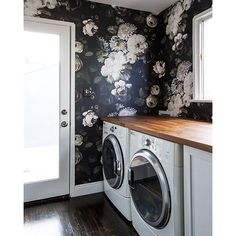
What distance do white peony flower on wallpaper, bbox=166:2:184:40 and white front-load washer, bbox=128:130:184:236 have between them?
1.55 meters

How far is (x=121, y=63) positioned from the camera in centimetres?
280

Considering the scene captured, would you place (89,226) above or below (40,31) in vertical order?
below

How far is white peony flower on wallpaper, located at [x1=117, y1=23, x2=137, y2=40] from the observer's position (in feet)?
9.12

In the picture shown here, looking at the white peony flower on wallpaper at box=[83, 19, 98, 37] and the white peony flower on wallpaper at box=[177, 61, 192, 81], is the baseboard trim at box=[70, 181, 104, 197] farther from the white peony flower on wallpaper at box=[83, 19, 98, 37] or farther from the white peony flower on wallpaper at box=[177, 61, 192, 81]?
the white peony flower on wallpaper at box=[83, 19, 98, 37]

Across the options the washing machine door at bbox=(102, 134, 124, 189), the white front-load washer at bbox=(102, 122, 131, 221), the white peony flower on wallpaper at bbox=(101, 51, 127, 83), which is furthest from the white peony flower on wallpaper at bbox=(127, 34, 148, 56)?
the washing machine door at bbox=(102, 134, 124, 189)

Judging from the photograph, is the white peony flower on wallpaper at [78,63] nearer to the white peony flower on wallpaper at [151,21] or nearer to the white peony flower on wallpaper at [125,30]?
the white peony flower on wallpaper at [125,30]

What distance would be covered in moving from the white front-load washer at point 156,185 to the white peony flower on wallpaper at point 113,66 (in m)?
1.07

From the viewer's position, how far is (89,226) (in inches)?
78.0

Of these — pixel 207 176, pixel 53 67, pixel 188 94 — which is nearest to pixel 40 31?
pixel 53 67

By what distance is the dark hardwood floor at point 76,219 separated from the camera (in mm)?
1900

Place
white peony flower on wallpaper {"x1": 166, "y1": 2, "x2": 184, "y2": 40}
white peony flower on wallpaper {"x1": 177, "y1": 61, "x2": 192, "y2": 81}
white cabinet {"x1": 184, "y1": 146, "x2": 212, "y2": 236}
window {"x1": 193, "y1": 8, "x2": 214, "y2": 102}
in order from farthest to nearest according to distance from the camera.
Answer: white peony flower on wallpaper {"x1": 166, "y1": 2, "x2": 184, "y2": 40} < white peony flower on wallpaper {"x1": 177, "y1": 61, "x2": 192, "y2": 81} < window {"x1": 193, "y1": 8, "x2": 214, "y2": 102} < white cabinet {"x1": 184, "y1": 146, "x2": 212, "y2": 236}
